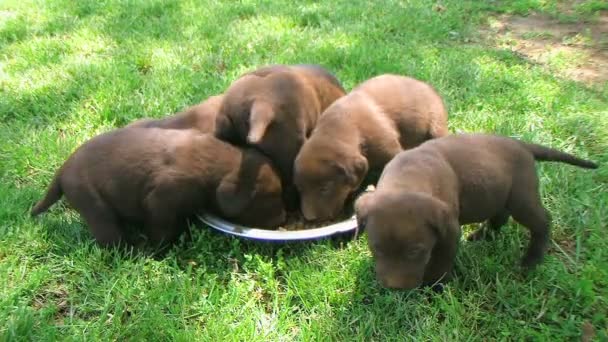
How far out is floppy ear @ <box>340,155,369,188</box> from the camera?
4.09m

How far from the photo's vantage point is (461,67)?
6184mm

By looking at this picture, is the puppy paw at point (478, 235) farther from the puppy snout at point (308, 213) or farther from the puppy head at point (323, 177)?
the puppy snout at point (308, 213)

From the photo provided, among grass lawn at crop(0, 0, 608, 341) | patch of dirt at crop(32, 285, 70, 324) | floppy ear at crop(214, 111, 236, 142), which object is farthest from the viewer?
floppy ear at crop(214, 111, 236, 142)

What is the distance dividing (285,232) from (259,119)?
0.88 meters

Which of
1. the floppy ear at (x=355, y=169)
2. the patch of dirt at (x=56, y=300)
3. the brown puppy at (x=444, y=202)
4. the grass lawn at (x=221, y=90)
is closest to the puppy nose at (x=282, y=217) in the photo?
the grass lawn at (x=221, y=90)

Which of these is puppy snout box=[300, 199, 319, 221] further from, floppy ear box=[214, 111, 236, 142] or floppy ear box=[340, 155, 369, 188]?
floppy ear box=[214, 111, 236, 142]

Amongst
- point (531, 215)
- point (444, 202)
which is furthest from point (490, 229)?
point (444, 202)

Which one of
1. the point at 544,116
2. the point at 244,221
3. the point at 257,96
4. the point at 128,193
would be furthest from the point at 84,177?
the point at 544,116

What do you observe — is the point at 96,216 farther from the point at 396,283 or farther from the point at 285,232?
the point at 396,283

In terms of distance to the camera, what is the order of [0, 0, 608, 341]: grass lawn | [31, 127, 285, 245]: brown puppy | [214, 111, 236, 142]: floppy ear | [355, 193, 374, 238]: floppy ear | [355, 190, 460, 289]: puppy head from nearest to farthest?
[355, 190, 460, 289]: puppy head → [355, 193, 374, 238]: floppy ear → [0, 0, 608, 341]: grass lawn → [31, 127, 285, 245]: brown puppy → [214, 111, 236, 142]: floppy ear

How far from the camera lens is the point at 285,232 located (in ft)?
12.9

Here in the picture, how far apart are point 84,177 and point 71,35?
4.15 m

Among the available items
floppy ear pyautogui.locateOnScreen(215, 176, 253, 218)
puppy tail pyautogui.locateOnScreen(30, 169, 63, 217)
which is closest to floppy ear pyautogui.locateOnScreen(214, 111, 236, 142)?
floppy ear pyautogui.locateOnScreen(215, 176, 253, 218)

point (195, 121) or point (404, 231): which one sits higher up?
point (404, 231)
